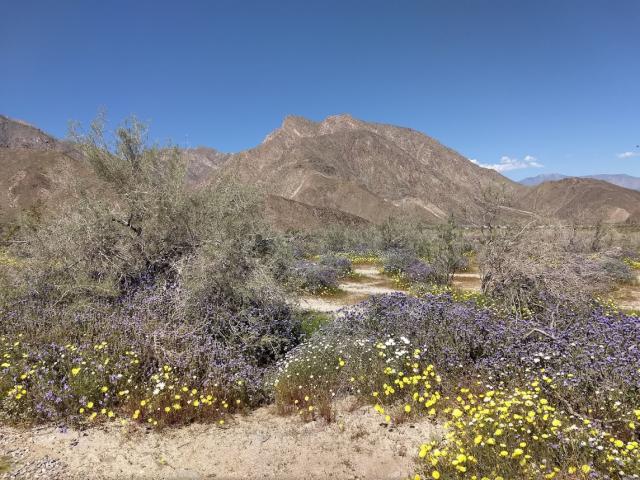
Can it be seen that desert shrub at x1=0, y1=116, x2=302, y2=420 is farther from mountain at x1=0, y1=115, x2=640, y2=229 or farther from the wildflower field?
mountain at x1=0, y1=115, x2=640, y2=229

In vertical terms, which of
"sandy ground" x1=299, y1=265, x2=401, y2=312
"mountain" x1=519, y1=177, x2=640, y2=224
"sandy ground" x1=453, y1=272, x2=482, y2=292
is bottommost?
"sandy ground" x1=299, y1=265, x2=401, y2=312

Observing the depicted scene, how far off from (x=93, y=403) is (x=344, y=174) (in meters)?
108

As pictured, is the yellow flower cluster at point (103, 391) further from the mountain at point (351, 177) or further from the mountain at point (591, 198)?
the mountain at point (591, 198)

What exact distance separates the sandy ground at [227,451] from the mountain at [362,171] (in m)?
77.0

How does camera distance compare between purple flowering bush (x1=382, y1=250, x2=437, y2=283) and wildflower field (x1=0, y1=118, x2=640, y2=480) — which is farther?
purple flowering bush (x1=382, y1=250, x2=437, y2=283)

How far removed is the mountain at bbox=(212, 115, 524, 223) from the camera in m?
88.6

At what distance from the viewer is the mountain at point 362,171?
8862 cm

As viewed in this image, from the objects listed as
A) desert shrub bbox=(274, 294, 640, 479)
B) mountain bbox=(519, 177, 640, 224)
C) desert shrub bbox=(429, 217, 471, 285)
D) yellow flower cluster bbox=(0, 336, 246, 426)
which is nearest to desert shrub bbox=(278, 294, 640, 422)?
desert shrub bbox=(274, 294, 640, 479)

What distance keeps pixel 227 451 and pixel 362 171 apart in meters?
115

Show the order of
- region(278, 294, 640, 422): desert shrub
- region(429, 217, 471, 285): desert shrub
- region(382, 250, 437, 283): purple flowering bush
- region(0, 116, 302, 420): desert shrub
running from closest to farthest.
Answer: region(278, 294, 640, 422): desert shrub
region(0, 116, 302, 420): desert shrub
region(429, 217, 471, 285): desert shrub
region(382, 250, 437, 283): purple flowering bush

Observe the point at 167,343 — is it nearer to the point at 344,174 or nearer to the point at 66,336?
the point at 66,336

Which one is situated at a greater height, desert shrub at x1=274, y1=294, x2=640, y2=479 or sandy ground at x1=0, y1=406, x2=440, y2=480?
desert shrub at x1=274, y1=294, x2=640, y2=479

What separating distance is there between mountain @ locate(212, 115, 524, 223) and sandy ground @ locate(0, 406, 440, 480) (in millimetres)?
77041

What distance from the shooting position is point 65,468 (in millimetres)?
3758
